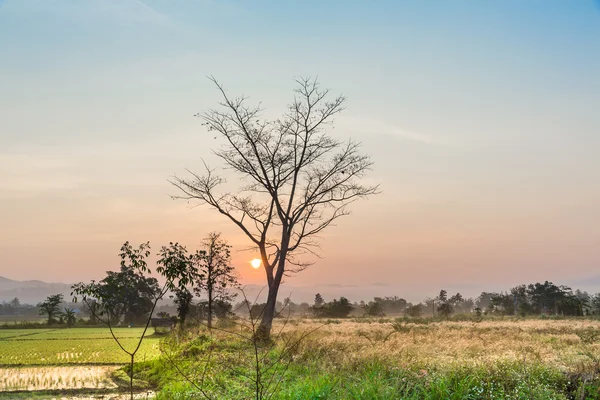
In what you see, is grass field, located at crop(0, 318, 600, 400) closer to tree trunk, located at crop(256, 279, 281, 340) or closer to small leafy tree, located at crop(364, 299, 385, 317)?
tree trunk, located at crop(256, 279, 281, 340)

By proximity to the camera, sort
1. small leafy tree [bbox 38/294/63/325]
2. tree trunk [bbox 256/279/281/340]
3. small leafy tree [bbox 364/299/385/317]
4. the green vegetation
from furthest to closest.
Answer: small leafy tree [bbox 364/299/385/317]
small leafy tree [bbox 38/294/63/325]
the green vegetation
tree trunk [bbox 256/279/281/340]

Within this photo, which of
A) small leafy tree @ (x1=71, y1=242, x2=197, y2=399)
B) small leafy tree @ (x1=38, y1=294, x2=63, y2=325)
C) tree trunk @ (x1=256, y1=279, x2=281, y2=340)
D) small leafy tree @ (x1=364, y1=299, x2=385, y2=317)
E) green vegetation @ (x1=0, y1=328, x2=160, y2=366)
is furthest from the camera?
small leafy tree @ (x1=364, y1=299, x2=385, y2=317)

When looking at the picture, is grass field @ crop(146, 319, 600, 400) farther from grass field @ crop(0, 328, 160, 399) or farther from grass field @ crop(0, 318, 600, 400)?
grass field @ crop(0, 328, 160, 399)

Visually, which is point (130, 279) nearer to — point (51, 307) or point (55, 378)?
point (55, 378)

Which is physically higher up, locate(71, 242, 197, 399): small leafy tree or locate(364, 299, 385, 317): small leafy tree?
locate(71, 242, 197, 399): small leafy tree

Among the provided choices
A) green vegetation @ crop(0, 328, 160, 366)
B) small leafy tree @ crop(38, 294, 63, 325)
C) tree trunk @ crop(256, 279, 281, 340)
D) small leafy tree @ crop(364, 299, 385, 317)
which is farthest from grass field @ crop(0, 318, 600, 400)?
small leafy tree @ crop(364, 299, 385, 317)

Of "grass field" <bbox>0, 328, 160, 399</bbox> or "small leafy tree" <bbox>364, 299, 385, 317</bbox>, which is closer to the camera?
"grass field" <bbox>0, 328, 160, 399</bbox>

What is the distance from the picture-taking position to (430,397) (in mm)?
8586

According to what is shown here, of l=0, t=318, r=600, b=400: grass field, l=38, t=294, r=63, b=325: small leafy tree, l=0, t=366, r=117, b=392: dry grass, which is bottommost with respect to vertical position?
l=0, t=366, r=117, b=392: dry grass

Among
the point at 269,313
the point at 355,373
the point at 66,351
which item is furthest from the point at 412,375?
the point at 66,351

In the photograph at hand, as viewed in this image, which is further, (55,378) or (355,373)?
(55,378)

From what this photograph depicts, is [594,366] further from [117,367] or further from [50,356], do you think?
[50,356]

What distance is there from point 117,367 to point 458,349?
1086cm

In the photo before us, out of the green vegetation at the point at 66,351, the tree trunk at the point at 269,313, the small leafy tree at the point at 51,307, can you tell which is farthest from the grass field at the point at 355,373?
the small leafy tree at the point at 51,307
